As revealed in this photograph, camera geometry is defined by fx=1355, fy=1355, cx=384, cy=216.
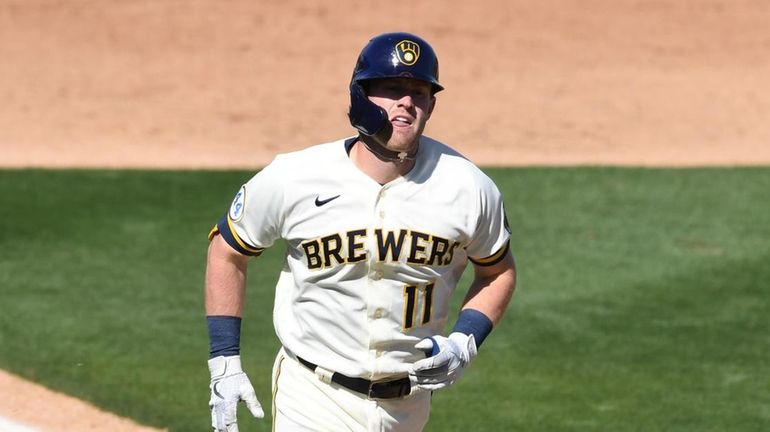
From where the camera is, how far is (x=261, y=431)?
7.27 meters

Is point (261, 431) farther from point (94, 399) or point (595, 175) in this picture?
point (595, 175)

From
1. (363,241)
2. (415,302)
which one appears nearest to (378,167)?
(363,241)

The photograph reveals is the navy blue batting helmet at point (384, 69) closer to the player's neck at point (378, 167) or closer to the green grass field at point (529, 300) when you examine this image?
the player's neck at point (378, 167)

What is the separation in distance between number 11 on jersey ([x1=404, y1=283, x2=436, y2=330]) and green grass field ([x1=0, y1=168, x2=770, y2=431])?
278 centimetres

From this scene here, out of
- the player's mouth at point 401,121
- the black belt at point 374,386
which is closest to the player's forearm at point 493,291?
the black belt at point 374,386

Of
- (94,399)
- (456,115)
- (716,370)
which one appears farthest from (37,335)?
(456,115)

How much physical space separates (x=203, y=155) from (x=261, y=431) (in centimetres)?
706

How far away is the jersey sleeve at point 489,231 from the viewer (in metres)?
4.67

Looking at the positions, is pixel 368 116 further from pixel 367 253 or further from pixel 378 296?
pixel 378 296

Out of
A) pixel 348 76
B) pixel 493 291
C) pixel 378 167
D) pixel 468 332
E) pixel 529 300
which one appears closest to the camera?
pixel 378 167

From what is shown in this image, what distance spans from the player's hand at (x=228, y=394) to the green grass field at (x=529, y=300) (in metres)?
2.56

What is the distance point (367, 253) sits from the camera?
4531mm

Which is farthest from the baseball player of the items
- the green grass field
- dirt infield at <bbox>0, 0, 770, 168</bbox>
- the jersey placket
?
dirt infield at <bbox>0, 0, 770, 168</bbox>

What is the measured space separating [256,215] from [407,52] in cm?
76
